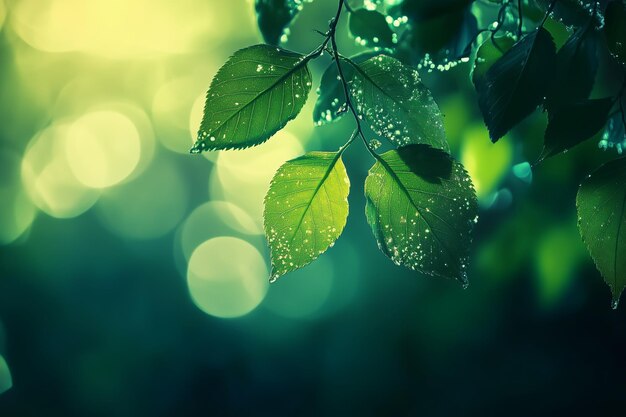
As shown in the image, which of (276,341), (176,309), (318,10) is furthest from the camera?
(176,309)

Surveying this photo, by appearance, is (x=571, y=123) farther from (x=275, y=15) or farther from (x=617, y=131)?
(x=275, y=15)

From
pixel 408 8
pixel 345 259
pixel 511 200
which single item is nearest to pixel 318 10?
pixel 345 259

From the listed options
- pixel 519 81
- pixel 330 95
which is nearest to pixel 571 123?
pixel 519 81

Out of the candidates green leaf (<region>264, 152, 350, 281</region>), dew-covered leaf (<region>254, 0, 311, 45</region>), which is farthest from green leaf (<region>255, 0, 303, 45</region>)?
green leaf (<region>264, 152, 350, 281</region>)

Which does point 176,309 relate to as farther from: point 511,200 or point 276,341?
point 511,200

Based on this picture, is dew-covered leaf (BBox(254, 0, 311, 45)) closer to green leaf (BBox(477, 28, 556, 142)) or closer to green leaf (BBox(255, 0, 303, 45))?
green leaf (BBox(255, 0, 303, 45))
